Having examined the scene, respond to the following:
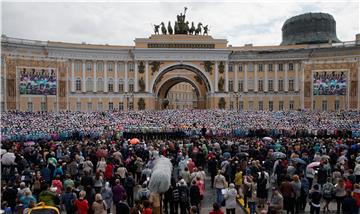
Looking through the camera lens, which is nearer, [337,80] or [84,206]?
[84,206]

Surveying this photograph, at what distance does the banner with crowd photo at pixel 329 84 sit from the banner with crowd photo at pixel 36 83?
32.6 metres

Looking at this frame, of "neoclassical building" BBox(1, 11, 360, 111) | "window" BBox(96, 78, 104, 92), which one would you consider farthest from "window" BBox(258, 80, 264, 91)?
"window" BBox(96, 78, 104, 92)

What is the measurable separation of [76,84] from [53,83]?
7.71 meters

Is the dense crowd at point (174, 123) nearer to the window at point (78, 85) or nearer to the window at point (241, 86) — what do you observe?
the window at point (241, 86)

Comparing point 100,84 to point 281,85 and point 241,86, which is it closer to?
point 241,86

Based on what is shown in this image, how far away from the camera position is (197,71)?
6562 centimetres

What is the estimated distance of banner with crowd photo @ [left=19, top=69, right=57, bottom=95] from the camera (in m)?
52.8

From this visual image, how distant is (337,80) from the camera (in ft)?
175

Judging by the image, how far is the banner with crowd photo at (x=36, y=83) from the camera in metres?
52.8

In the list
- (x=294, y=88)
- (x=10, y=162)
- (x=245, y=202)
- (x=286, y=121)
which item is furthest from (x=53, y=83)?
(x=245, y=202)

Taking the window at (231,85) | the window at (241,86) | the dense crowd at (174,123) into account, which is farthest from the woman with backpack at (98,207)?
the window at (241,86)

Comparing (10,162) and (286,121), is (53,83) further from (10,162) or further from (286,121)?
(10,162)

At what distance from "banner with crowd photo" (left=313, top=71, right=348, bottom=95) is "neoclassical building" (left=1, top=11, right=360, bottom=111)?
13.2 ft

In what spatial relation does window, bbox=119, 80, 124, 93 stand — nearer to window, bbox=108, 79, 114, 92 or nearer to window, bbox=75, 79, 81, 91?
window, bbox=108, 79, 114, 92
